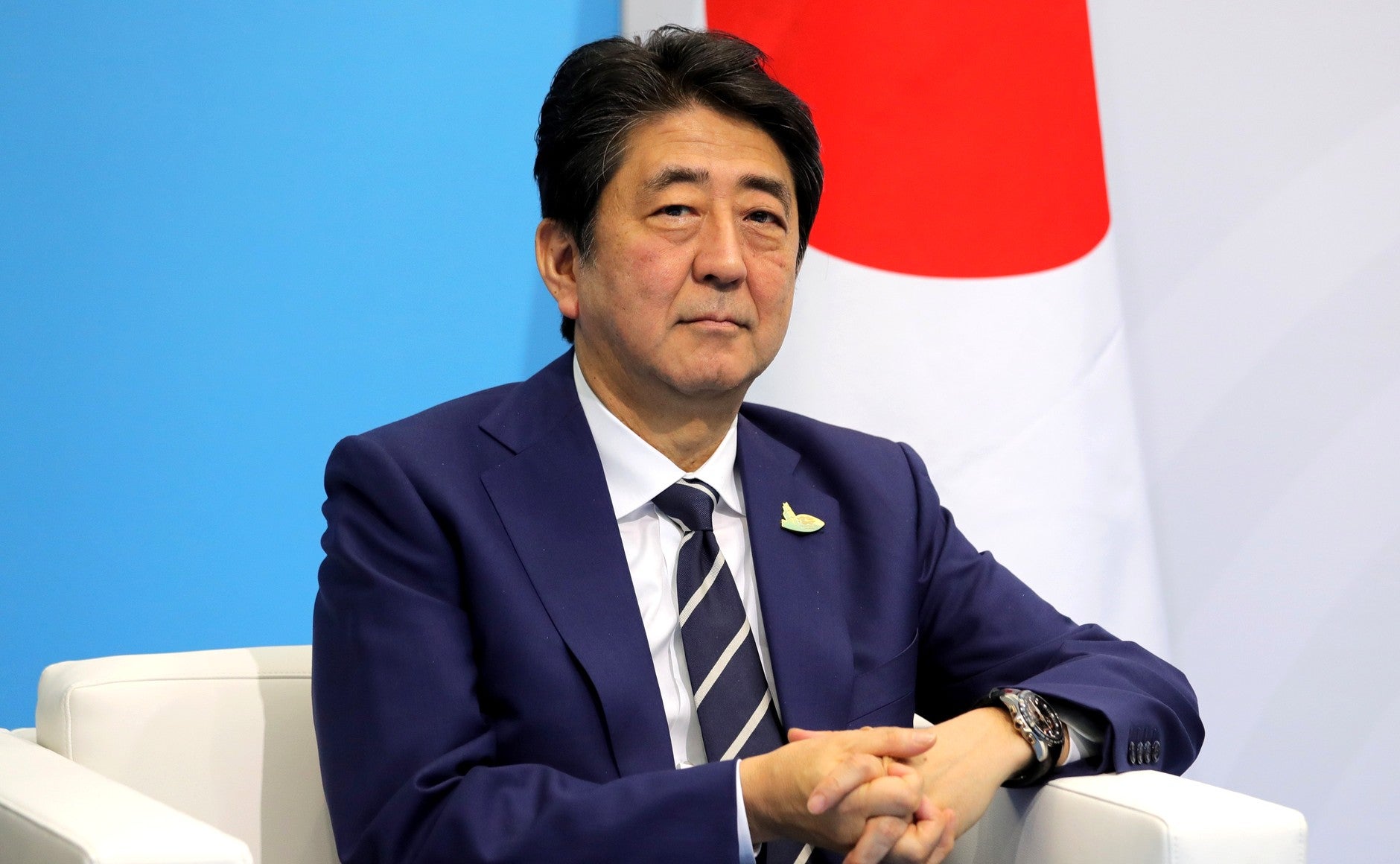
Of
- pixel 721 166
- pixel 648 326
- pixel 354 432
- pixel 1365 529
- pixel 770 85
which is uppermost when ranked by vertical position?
pixel 770 85

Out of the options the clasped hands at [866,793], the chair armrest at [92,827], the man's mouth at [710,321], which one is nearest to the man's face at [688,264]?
the man's mouth at [710,321]

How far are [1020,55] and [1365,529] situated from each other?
1.29m

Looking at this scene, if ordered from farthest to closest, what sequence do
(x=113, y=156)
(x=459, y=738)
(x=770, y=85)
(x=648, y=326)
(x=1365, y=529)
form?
(x=1365, y=529), (x=113, y=156), (x=770, y=85), (x=648, y=326), (x=459, y=738)

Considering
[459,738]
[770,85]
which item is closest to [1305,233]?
[770,85]

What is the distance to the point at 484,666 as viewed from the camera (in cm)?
154

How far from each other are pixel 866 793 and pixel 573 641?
1.30ft

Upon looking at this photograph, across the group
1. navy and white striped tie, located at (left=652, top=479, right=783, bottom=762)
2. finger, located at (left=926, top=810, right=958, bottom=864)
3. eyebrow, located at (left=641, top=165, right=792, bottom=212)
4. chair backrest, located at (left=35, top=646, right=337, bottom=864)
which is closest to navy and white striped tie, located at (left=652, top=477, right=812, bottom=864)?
navy and white striped tie, located at (left=652, top=479, right=783, bottom=762)

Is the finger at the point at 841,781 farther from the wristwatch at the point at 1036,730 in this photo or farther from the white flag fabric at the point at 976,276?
the white flag fabric at the point at 976,276

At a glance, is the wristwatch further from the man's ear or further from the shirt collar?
the man's ear

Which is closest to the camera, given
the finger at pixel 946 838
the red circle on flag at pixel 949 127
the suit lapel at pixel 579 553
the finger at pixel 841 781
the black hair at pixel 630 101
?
the finger at pixel 841 781

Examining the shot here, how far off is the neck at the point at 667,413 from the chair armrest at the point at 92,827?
0.77 m

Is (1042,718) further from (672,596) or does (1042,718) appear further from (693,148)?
(693,148)

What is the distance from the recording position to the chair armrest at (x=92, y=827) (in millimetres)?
1110

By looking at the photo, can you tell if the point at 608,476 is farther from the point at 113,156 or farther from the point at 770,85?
the point at 113,156
